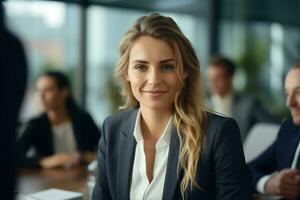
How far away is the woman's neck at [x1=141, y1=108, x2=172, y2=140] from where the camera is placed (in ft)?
6.34

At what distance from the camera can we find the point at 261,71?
5.95 m

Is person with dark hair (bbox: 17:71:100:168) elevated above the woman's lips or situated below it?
below

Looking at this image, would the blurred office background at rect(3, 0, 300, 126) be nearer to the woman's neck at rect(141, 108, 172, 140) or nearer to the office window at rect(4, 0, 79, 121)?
the office window at rect(4, 0, 79, 121)

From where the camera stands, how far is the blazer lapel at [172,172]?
176 centimetres

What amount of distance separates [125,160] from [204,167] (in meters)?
0.36

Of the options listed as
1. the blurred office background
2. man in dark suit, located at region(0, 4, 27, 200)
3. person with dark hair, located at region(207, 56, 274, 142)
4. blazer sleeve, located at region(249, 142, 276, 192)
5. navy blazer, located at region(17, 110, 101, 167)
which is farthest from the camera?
the blurred office background

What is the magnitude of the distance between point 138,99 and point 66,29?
12.2 feet

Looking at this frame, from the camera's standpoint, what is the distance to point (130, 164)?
188 cm

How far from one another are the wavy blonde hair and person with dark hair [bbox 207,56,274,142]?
86.5 inches

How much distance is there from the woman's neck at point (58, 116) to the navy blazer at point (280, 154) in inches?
63.8

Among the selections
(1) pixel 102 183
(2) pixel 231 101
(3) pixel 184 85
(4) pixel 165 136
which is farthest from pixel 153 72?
(2) pixel 231 101

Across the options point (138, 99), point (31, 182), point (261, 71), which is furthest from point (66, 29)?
point (138, 99)

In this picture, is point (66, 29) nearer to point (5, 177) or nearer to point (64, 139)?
point (64, 139)

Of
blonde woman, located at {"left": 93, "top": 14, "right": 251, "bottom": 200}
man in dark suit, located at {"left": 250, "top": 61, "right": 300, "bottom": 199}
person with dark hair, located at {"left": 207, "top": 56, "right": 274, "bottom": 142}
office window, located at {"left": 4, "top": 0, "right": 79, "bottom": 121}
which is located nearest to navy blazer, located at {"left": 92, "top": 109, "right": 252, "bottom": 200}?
blonde woman, located at {"left": 93, "top": 14, "right": 251, "bottom": 200}
